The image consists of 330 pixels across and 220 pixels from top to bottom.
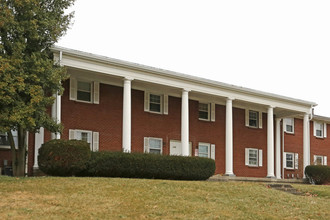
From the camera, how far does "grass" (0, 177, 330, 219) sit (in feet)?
43.2

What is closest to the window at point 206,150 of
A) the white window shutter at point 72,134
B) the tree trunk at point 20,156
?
the white window shutter at point 72,134

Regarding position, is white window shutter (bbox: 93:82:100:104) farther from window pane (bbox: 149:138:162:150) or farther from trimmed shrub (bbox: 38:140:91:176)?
trimmed shrub (bbox: 38:140:91:176)

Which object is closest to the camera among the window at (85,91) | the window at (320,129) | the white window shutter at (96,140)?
the window at (85,91)

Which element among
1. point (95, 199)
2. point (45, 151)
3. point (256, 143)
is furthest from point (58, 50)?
point (256, 143)

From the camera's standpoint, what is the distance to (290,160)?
3569 centimetres

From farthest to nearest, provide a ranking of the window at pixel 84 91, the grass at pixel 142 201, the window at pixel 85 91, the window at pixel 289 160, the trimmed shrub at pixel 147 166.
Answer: the window at pixel 289 160
the window at pixel 84 91
the window at pixel 85 91
the trimmed shrub at pixel 147 166
the grass at pixel 142 201

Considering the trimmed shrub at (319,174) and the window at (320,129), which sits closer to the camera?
the trimmed shrub at (319,174)

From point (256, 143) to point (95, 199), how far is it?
20473 mm

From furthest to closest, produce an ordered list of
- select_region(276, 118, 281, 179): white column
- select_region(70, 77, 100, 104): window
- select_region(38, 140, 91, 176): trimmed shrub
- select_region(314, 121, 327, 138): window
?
select_region(314, 121, 327, 138): window
select_region(276, 118, 281, 179): white column
select_region(70, 77, 100, 104): window
select_region(38, 140, 91, 176): trimmed shrub

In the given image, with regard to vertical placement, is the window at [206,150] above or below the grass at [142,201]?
above

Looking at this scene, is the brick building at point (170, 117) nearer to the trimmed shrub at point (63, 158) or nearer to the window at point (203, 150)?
the window at point (203, 150)

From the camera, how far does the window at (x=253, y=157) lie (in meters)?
32.4

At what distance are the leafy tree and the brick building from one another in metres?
1.44

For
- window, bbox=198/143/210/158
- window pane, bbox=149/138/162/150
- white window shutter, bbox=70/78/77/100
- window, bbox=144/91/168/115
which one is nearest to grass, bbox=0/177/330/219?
white window shutter, bbox=70/78/77/100
